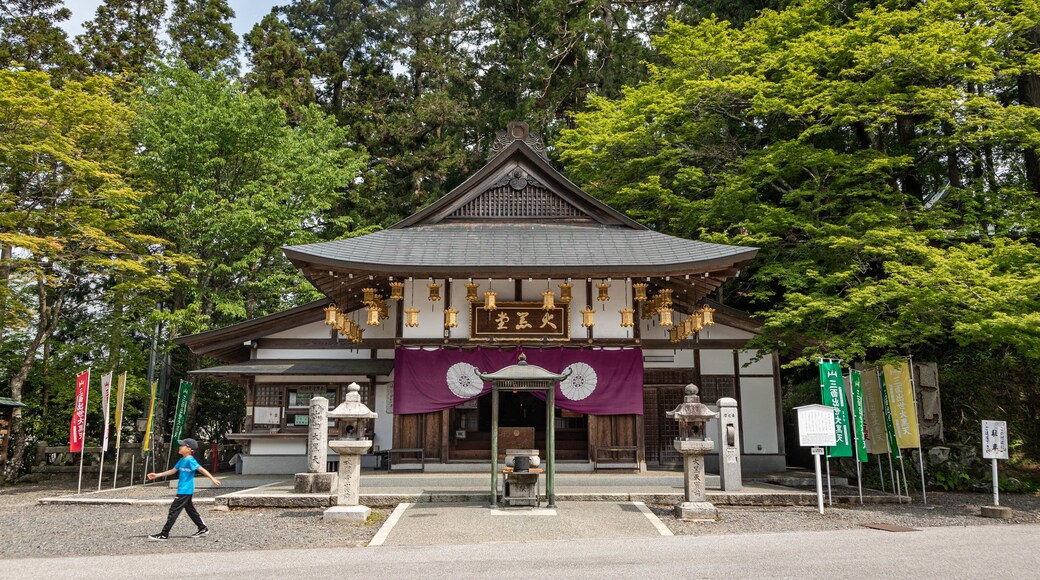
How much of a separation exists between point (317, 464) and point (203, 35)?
72.7ft

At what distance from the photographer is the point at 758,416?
16.9 meters

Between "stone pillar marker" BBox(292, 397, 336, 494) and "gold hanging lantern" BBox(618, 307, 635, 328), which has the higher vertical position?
"gold hanging lantern" BBox(618, 307, 635, 328)

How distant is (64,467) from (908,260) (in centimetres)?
2356

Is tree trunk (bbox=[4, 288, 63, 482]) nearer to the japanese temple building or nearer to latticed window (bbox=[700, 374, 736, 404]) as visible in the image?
the japanese temple building

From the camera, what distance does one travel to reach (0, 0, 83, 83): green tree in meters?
22.7

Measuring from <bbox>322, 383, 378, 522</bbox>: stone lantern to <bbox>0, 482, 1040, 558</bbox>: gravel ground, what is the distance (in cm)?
22

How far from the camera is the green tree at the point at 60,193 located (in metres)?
16.9

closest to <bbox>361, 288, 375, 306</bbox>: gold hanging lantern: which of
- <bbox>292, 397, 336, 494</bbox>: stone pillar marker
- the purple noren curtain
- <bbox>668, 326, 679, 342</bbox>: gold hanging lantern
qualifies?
the purple noren curtain

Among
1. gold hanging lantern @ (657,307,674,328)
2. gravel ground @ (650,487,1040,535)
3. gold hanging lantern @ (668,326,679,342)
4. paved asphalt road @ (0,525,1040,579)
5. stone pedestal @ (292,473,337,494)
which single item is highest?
gold hanging lantern @ (657,307,674,328)

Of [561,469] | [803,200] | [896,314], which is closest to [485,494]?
[561,469]

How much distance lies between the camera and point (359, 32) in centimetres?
3234

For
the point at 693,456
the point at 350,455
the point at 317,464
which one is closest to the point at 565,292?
the point at 693,456

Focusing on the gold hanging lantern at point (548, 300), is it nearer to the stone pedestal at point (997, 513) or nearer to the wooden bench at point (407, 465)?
the wooden bench at point (407, 465)

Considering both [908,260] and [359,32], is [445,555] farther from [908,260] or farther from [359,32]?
[359,32]
